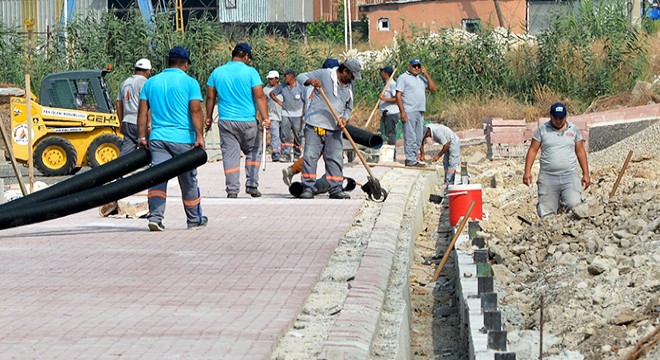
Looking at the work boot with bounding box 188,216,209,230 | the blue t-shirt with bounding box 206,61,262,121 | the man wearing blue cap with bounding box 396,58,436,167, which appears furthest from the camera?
the man wearing blue cap with bounding box 396,58,436,167

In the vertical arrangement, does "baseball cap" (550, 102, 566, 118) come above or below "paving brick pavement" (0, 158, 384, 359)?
above

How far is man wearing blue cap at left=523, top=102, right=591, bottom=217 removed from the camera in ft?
43.4

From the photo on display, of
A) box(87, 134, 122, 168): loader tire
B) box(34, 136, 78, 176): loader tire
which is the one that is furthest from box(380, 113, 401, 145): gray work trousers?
box(34, 136, 78, 176): loader tire

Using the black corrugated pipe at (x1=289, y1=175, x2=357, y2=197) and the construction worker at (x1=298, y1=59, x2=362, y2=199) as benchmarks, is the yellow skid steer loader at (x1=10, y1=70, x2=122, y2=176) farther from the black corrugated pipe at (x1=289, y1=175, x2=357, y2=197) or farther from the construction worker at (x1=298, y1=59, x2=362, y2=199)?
the construction worker at (x1=298, y1=59, x2=362, y2=199)

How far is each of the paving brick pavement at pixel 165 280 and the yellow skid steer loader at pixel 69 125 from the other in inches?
386

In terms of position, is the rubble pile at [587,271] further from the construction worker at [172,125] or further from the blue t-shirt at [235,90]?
the blue t-shirt at [235,90]

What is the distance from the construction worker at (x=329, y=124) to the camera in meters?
14.8

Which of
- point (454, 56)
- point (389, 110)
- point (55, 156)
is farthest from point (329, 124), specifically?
point (454, 56)

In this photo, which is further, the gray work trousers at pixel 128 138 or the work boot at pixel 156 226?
the gray work trousers at pixel 128 138

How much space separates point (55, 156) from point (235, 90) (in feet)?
32.4

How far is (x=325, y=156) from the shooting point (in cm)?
1502

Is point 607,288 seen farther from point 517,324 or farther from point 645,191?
point 645,191

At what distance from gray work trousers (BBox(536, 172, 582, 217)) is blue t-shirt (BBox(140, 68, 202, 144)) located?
12.2 ft

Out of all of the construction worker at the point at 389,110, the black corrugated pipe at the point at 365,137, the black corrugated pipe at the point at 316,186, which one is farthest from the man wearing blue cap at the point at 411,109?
the black corrugated pipe at the point at 316,186
